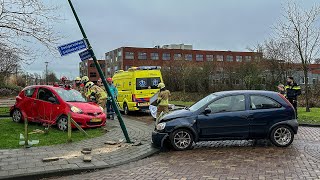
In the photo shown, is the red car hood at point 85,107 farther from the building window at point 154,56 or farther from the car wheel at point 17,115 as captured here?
the building window at point 154,56

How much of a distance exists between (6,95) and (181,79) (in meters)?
25.7

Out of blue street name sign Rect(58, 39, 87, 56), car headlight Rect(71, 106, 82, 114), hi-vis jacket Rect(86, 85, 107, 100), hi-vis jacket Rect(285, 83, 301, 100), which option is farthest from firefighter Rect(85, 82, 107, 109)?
hi-vis jacket Rect(285, 83, 301, 100)

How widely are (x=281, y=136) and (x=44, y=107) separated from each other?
8329 millimetres

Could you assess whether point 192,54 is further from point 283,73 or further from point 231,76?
point 283,73

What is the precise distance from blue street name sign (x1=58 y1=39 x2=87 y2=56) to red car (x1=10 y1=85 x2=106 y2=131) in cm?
303

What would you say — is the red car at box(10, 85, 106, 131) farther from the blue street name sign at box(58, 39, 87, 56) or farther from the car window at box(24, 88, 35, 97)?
the blue street name sign at box(58, 39, 87, 56)

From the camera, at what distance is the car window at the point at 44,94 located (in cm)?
1306

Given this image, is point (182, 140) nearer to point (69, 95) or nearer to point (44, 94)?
point (69, 95)

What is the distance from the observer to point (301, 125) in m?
14.2

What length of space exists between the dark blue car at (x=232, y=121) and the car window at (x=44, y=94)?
18.1ft

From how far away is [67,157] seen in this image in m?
8.18

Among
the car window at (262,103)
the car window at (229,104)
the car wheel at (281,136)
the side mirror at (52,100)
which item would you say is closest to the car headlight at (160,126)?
the car window at (229,104)

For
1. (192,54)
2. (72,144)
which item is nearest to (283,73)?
(72,144)

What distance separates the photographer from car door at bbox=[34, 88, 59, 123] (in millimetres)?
12564
